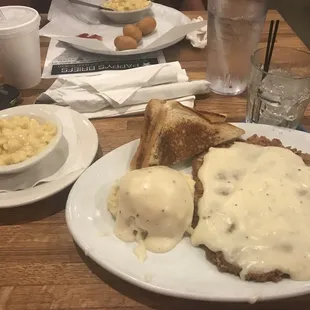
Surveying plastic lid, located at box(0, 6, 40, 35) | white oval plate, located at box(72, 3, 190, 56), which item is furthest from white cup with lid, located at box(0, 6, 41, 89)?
white oval plate, located at box(72, 3, 190, 56)

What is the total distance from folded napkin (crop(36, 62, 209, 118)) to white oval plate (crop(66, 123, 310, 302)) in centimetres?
39

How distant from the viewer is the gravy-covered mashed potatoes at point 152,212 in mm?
935

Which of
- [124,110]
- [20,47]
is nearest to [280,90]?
[124,110]

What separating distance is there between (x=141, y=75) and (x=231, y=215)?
0.76 m

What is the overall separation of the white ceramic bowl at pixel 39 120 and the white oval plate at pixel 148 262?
121 mm

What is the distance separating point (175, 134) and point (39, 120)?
1.31 ft

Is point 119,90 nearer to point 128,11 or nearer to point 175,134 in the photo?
point 175,134

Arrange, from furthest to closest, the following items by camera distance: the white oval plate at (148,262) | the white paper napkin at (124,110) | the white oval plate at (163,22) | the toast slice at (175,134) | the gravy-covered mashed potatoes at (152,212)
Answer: the white oval plate at (163,22), the white paper napkin at (124,110), the toast slice at (175,134), the gravy-covered mashed potatoes at (152,212), the white oval plate at (148,262)

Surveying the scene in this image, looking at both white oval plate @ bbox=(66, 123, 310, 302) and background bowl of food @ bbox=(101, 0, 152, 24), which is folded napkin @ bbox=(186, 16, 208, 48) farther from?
white oval plate @ bbox=(66, 123, 310, 302)

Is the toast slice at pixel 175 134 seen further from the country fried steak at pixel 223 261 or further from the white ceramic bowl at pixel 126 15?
the white ceramic bowl at pixel 126 15

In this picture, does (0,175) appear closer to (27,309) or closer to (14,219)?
(14,219)

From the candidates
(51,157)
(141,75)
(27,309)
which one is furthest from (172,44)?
(27,309)

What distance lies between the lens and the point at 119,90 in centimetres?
150

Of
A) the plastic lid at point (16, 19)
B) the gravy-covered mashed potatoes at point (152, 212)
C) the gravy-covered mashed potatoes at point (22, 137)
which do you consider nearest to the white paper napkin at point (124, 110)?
the gravy-covered mashed potatoes at point (22, 137)
